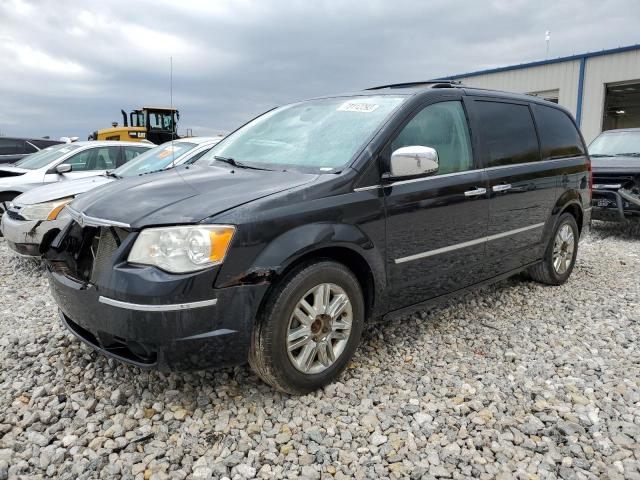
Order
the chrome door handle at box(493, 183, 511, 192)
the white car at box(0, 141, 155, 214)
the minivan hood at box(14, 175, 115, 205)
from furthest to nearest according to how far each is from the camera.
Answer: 1. the white car at box(0, 141, 155, 214)
2. the minivan hood at box(14, 175, 115, 205)
3. the chrome door handle at box(493, 183, 511, 192)

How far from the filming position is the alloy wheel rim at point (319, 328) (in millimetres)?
2635

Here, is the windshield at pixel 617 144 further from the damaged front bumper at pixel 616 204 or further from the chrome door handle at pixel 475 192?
the chrome door handle at pixel 475 192

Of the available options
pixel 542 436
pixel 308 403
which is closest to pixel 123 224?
pixel 308 403

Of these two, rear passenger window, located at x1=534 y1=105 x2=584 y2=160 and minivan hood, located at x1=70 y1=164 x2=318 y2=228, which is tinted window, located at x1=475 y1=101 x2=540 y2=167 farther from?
minivan hood, located at x1=70 y1=164 x2=318 y2=228

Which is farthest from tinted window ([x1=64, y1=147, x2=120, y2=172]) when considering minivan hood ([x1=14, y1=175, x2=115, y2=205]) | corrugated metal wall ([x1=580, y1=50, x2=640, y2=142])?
corrugated metal wall ([x1=580, y1=50, x2=640, y2=142])

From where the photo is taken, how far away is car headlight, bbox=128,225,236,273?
232cm

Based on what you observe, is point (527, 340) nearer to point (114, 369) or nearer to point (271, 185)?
point (271, 185)

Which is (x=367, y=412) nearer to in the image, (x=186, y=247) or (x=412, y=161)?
(x=186, y=247)

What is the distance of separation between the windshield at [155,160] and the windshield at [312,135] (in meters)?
2.47

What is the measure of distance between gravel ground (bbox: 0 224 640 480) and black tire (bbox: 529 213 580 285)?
939mm

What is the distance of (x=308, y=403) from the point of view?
273 centimetres

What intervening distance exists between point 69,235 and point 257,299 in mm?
1261

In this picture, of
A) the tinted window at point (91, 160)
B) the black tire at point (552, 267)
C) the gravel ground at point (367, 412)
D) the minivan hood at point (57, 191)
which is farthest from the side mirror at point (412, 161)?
the tinted window at point (91, 160)

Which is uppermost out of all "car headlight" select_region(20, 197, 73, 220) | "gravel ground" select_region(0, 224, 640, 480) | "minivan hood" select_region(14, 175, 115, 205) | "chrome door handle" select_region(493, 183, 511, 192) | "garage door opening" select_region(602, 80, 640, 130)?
"garage door opening" select_region(602, 80, 640, 130)
